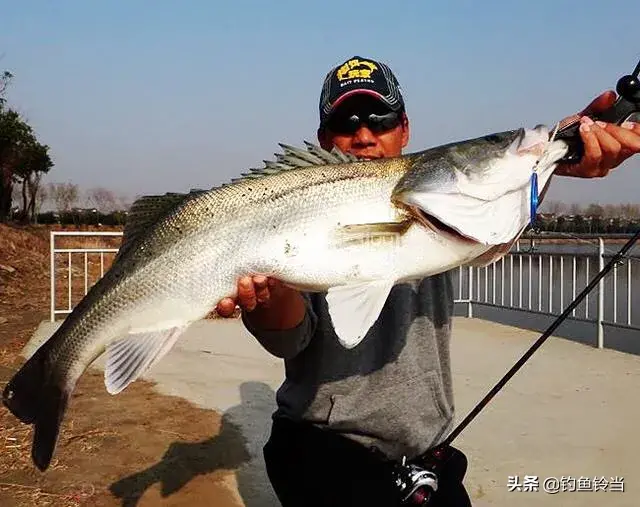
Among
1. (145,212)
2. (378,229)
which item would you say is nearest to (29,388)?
(145,212)

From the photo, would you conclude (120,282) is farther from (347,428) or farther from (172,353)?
(172,353)

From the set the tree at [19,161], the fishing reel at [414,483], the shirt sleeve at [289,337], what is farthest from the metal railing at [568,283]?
the tree at [19,161]

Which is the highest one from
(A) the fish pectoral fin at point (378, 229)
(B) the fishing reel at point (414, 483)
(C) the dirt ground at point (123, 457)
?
(A) the fish pectoral fin at point (378, 229)

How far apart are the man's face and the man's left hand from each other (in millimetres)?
1013

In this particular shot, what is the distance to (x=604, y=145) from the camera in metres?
2.14

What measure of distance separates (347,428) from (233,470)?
1756mm

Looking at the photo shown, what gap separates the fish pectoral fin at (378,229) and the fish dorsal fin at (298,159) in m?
0.33

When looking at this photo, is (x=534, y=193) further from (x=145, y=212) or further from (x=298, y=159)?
(x=145, y=212)

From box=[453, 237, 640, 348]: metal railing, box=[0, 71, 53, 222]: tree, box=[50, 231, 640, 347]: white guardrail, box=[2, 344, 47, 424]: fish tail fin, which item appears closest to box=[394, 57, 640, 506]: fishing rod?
box=[2, 344, 47, 424]: fish tail fin

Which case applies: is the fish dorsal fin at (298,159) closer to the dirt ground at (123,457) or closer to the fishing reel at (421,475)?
the fishing reel at (421,475)

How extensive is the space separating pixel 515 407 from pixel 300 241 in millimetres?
4059

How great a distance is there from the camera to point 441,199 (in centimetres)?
223

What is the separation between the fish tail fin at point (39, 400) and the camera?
7.90 feet

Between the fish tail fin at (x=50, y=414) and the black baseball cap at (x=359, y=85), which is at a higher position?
the black baseball cap at (x=359, y=85)
